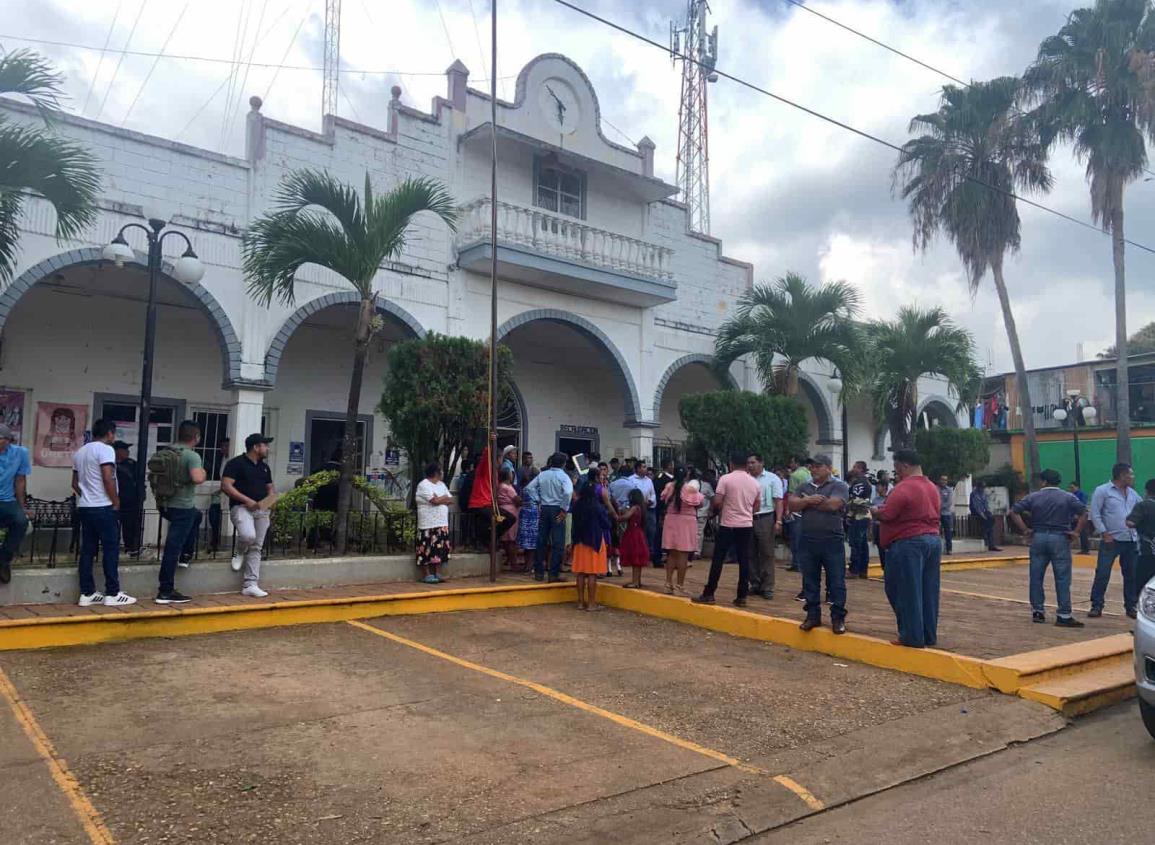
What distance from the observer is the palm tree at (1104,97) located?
20.5m

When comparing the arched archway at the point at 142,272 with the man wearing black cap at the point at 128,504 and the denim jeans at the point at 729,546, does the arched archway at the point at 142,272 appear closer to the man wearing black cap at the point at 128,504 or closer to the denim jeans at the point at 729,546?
the man wearing black cap at the point at 128,504

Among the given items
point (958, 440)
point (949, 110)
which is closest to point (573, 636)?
point (958, 440)

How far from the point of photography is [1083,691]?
5.84 meters

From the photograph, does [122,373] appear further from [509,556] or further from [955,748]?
[955,748]

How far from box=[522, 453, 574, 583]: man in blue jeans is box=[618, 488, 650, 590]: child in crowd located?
743 millimetres

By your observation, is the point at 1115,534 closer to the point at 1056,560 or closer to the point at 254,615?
the point at 1056,560

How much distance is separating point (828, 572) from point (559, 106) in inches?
465

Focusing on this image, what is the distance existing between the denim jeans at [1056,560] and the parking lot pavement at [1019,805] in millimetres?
3547

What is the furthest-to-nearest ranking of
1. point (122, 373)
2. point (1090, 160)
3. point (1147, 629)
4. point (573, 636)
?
point (1090, 160), point (122, 373), point (573, 636), point (1147, 629)

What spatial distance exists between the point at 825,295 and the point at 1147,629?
12.6 metres

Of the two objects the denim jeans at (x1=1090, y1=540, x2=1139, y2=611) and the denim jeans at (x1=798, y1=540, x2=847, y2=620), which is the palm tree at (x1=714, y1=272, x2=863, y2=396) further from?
the denim jeans at (x1=798, y1=540, x2=847, y2=620)

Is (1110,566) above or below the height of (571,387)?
below

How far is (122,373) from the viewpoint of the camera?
43.2ft

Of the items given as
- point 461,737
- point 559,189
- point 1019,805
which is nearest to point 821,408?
point 559,189
